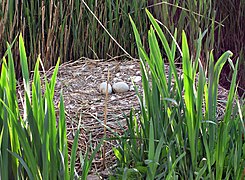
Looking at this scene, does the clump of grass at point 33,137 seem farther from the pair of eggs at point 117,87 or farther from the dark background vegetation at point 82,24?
the dark background vegetation at point 82,24

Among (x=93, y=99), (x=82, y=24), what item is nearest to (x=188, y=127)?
(x=93, y=99)

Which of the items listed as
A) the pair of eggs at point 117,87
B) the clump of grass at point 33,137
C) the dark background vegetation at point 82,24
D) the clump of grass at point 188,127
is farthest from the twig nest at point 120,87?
the clump of grass at point 33,137

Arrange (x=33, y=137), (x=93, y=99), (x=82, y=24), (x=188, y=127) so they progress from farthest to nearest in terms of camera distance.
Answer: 1. (x=82, y=24)
2. (x=93, y=99)
3. (x=188, y=127)
4. (x=33, y=137)

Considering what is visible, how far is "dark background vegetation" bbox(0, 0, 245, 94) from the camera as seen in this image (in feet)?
8.61

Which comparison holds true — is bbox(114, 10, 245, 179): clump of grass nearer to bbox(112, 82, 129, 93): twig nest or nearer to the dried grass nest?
the dried grass nest

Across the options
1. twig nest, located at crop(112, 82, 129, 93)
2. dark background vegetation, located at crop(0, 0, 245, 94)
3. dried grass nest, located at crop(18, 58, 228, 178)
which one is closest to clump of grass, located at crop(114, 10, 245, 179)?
dried grass nest, located at crop(18, 58, 228, 178)

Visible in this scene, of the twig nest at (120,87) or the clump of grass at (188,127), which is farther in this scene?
the twig nest at (120,87)

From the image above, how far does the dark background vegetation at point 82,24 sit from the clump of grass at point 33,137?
1311 mm

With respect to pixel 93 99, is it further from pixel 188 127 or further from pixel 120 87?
pixel 188 127

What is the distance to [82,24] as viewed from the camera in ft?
9.05

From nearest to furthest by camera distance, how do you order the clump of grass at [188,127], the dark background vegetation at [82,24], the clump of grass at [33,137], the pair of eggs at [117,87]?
the clump of grass at [33,137] < the clump of grass at [188,127] < the pair of eggs at [117,87] < the dark background vegetation at [82,24]

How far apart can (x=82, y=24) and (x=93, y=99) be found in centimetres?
74

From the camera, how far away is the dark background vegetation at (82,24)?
8.61 ft

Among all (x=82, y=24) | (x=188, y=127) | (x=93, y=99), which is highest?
(x=82, y=24)
